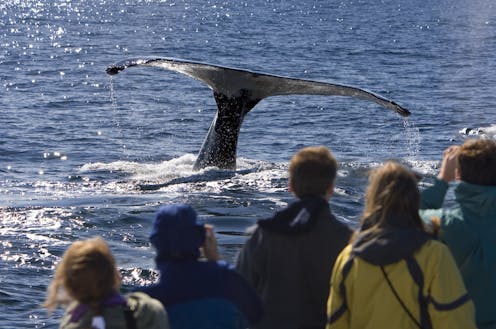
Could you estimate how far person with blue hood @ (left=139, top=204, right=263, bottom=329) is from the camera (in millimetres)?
4285

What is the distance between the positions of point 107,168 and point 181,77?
1597cm

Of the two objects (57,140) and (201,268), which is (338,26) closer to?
(57,140)

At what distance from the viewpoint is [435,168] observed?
1399 cm

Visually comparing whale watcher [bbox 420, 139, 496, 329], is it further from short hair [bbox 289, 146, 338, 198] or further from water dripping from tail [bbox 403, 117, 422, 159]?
water dripping from tail [bbox 403, 117, 422, 159]

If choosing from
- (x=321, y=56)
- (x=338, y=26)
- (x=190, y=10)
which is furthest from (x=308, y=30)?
(x=190, y=10)

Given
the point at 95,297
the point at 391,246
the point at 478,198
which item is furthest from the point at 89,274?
the point at 478,198

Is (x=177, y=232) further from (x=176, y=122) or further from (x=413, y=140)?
(x=176, y=122)

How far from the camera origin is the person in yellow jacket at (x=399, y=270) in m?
4.38

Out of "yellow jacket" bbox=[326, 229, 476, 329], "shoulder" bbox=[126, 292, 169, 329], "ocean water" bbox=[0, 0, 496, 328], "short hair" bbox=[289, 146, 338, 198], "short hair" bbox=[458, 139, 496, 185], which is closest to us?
"shoulder" bbox=[126, 292, 169, 329]

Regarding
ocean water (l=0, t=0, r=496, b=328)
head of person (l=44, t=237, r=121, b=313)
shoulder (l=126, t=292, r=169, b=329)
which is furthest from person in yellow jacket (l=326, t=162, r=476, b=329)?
ocean water (l=0, t=0, r=496, b=328)

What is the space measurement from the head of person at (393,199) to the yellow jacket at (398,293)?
0.13 metres

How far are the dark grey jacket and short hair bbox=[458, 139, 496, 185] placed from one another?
0.58 meters

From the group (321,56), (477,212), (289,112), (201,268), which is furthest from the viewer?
(321,56)

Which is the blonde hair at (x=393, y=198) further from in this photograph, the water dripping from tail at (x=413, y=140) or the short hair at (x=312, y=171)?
the water dripping from tail at (x=413, y=140)
